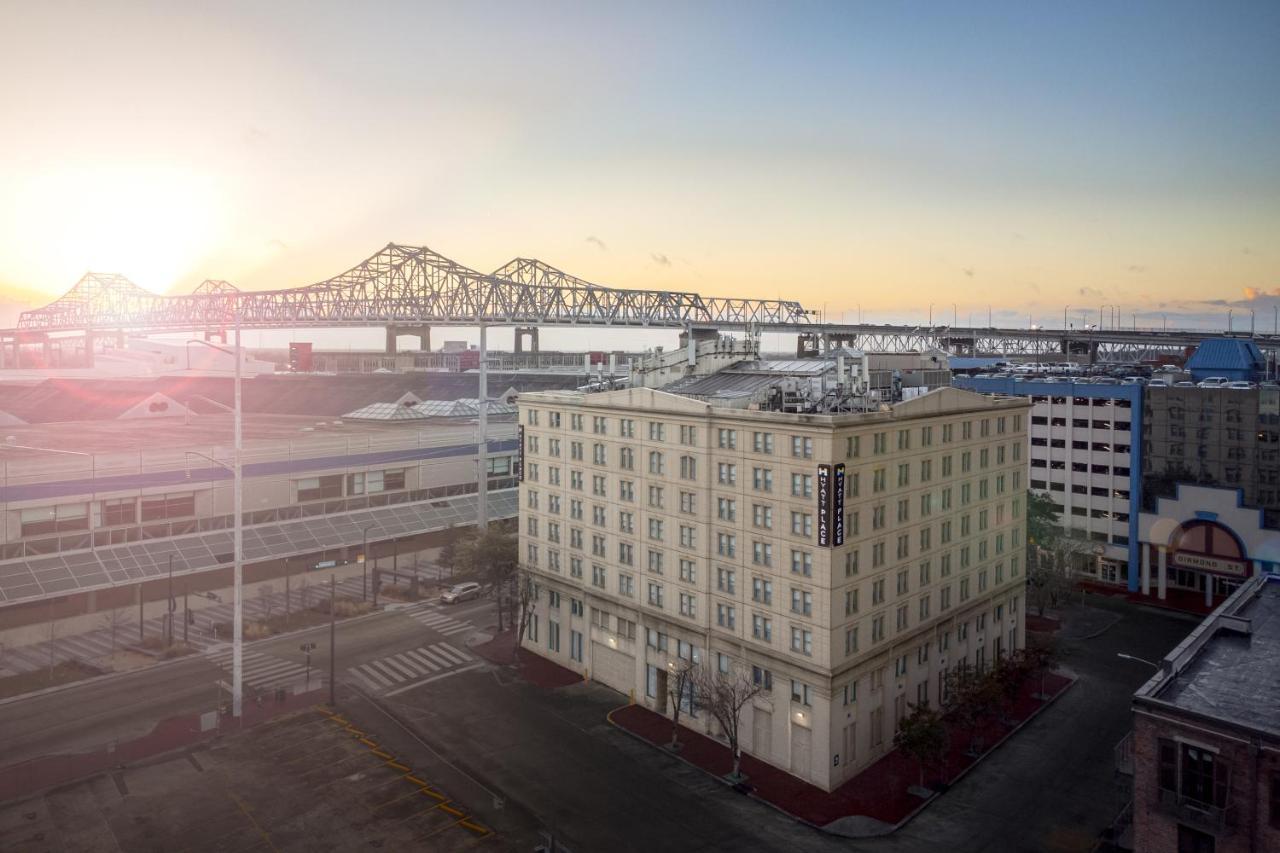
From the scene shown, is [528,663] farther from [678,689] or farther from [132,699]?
[132,699]

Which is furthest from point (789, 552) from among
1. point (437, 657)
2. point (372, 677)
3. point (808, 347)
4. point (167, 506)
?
point (167, 506)

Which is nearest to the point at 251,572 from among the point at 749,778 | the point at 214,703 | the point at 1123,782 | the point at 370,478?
the point at 370,478

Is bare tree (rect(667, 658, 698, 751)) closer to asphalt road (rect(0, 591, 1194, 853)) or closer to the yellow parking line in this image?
asphalt road (rect(0, 591, 1194, 853))

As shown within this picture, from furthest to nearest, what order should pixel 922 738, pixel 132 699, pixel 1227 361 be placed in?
1. pixel 1227 361
2. pixel 132 699
3. pixel 922 738

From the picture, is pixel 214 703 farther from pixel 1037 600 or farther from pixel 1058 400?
pixel 1058 400

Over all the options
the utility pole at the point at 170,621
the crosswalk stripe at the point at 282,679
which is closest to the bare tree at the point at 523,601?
the crosswalk stripe at the point at 282,679

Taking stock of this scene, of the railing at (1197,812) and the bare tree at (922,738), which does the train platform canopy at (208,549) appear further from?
the railing at (1197,812)
